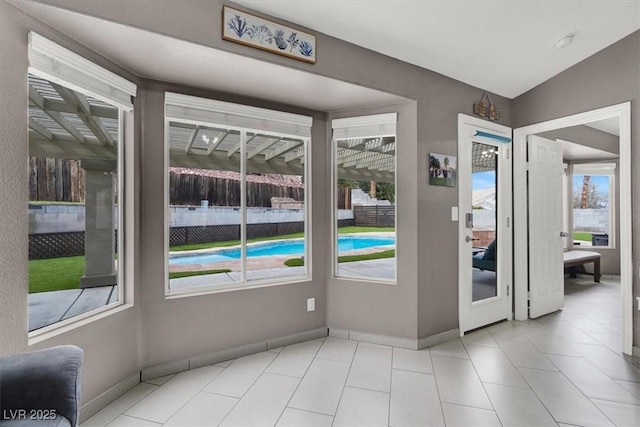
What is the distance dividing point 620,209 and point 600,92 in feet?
3.68

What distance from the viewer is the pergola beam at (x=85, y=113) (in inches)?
77.3

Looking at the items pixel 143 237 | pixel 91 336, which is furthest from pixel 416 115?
pixel 91 336

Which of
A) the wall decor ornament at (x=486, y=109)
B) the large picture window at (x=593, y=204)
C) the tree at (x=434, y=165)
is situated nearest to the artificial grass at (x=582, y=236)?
the large picture window at (x=593, y=204)

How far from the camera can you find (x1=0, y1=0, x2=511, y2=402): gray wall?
5.33 feet

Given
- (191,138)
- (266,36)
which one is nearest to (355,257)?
(191,138)

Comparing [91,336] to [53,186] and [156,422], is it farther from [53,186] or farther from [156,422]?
[53,186]

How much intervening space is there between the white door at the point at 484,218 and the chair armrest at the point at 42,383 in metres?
3.12

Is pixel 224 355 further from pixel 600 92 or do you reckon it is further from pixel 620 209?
pixel 600 92

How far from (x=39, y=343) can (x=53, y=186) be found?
2.98 feet

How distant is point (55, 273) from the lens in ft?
6.40

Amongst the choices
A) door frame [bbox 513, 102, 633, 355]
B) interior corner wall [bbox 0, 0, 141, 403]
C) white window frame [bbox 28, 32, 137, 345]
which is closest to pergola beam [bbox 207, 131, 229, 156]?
white window frame [bbox 28, 32, 137, 345]

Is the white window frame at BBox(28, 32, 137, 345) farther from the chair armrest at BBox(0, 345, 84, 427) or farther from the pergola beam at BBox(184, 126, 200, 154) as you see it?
the chair armrest at BBox(0, 345, 84, 427)

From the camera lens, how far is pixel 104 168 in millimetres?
2238

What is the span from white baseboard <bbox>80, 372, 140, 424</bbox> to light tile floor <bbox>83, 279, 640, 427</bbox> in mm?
45
